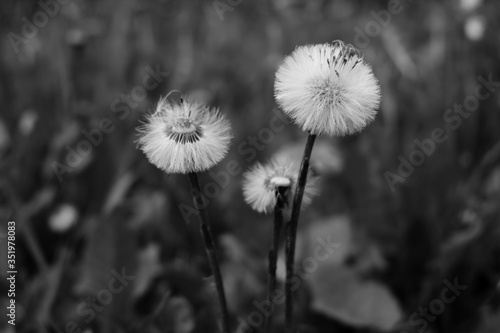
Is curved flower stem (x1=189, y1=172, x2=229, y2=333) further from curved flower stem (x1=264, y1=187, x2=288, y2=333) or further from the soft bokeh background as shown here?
the soft bokeh background

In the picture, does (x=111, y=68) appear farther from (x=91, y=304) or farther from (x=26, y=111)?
(x=91, y=304)

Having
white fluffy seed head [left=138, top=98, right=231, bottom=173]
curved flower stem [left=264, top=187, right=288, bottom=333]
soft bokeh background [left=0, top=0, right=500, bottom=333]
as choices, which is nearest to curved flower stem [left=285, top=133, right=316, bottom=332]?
curved flower stem [left=264, top=187, right=288, bottom=333]

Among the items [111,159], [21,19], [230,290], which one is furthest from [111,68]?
[230,290]

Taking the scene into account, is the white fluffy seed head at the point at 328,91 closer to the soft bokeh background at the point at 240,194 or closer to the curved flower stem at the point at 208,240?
the curved flower stem at the point at 208,240

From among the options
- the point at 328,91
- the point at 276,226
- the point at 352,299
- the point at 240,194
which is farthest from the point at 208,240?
the point at 240,194

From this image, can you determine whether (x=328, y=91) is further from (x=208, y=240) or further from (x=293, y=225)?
(x=208, y=240)
